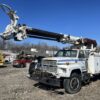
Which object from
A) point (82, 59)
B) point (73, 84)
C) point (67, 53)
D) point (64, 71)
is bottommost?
point (73, 84)

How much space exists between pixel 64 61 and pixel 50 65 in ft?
2.82

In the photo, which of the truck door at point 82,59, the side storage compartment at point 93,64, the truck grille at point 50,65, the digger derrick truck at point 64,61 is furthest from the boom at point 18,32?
the side storage compartment at point 93,64

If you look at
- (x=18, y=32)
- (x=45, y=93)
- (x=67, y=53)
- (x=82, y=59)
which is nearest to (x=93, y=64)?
(x=82, y=59)

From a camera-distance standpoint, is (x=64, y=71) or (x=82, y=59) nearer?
(x=64, y=71)

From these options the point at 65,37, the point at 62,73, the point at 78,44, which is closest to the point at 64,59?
the point at 62,73

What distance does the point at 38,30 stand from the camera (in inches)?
471

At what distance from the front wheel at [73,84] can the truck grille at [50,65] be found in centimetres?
93

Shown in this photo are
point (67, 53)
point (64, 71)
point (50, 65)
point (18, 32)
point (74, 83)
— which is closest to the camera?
point (18, 32)

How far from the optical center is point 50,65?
1328cm

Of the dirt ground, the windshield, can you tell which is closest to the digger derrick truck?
the windshield

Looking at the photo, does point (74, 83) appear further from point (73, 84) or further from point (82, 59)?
point (82, 59)

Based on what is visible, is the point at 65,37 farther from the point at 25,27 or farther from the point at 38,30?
the point at 25,27

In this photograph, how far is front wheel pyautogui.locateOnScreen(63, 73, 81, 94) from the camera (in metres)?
12.5

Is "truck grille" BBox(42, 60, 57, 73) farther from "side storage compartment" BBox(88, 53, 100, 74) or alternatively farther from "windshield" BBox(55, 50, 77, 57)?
"side storage compartment" BBox(88, 53, 100, 74)
